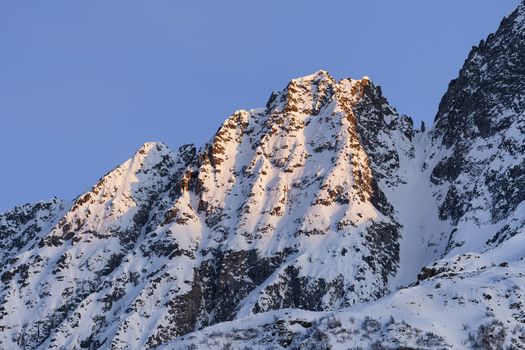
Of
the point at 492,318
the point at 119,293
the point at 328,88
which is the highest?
the point at 328,88

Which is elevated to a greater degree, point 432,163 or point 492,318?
point 432,163

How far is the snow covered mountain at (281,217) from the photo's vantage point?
130 meters

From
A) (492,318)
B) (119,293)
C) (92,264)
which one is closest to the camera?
(492,318)

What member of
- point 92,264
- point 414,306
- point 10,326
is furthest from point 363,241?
point 414,306

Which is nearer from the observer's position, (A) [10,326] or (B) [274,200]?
(A) [10,326]

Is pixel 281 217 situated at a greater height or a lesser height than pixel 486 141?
lesser

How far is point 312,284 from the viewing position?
415 feet

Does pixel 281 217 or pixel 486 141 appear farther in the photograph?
pixel 486 141

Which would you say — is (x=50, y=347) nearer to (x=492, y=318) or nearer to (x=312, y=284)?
(x=312, y=284)

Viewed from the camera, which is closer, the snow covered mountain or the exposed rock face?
the snow covered mountain

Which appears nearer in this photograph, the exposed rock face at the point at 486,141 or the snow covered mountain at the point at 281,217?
the snow covered mountain at the point at 281,217

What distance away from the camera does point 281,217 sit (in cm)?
14688

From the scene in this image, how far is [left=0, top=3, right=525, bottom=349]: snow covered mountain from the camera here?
13038 cm

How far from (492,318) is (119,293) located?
101 metres
